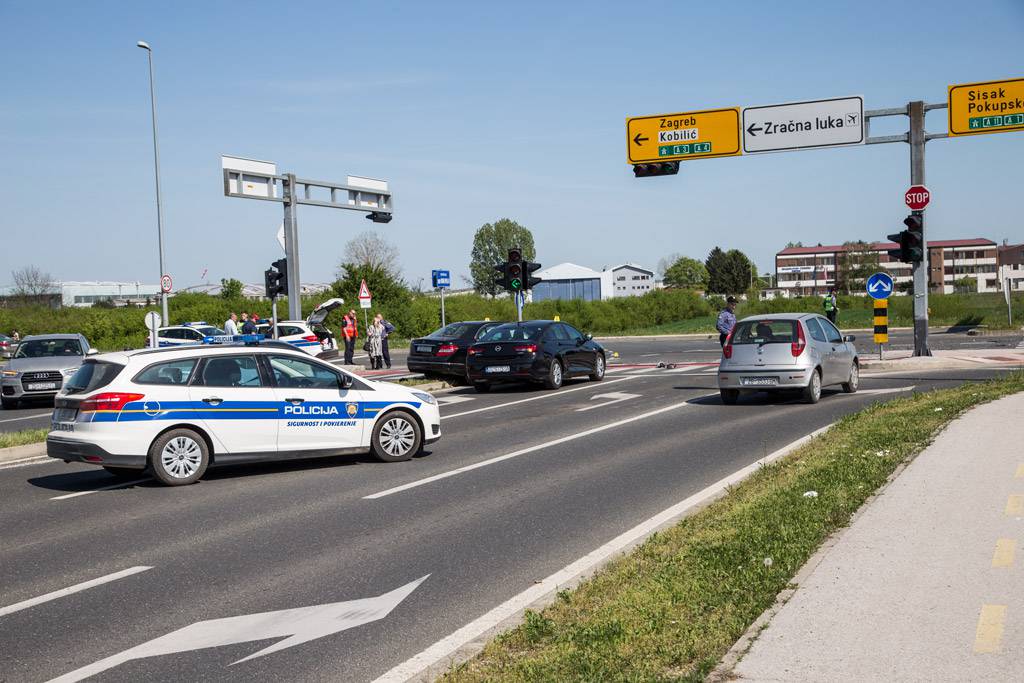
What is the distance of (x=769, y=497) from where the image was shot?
841 cm

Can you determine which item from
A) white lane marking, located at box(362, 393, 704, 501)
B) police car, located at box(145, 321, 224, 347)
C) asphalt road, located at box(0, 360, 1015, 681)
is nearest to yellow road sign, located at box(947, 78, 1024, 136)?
white lane marking, located at box(362, 393, 704, 501)

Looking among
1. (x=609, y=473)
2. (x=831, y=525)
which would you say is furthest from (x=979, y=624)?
(x=609, y=473)

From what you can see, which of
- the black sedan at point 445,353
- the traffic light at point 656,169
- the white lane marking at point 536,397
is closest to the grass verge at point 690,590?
the white lane marking at point 536,397

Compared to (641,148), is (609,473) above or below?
below

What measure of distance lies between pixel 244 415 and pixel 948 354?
2211 cm

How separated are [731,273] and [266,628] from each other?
513 feet

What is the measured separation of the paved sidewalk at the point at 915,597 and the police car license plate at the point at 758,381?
29.2 ft

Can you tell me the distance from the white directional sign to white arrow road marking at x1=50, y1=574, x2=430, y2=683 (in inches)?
889

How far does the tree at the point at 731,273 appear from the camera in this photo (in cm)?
15700

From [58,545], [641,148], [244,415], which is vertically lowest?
[58,545]

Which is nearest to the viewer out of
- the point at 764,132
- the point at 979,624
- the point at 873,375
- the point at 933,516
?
the point at 979,624

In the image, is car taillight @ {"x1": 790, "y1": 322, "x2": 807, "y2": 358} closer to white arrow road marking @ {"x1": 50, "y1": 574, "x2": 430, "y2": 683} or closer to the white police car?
white arrow road marking @ {"x1": 50, "y1": 574, "x2": 430, "y2": 683}

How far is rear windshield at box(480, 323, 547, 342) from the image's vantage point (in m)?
23.1

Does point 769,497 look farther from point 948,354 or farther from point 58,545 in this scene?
point 948,354
